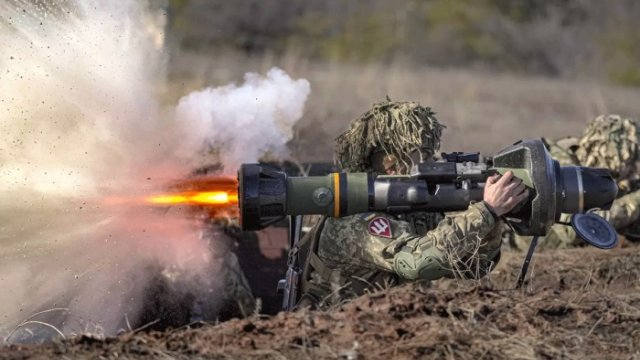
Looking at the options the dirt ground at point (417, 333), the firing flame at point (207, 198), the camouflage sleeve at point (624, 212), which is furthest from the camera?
the camouflage sleeve at point (624, 212)

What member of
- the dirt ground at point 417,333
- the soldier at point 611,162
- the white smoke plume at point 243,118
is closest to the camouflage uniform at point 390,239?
the dirt ground at point 417,333

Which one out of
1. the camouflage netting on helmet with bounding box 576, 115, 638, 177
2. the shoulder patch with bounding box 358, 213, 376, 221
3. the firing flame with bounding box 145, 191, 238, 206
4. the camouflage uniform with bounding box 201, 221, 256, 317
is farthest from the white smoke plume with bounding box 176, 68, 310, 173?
the shoulder patch with bounding box 358, 213, 376, 221

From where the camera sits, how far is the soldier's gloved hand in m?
4.16

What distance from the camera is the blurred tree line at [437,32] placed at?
37.9 ft

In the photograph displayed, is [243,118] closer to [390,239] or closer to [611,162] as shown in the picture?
[611,162]

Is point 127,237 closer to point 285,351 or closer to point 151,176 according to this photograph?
point 151,176

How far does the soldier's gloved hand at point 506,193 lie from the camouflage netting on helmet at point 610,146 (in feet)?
14.4

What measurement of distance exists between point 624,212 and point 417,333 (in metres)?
5.08

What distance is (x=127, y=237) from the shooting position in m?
6.25

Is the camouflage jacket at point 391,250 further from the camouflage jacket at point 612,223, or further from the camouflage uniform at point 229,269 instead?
the camouflage jacket at point 612,223

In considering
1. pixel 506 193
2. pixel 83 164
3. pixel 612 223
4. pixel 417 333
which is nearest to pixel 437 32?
pixel 612 223

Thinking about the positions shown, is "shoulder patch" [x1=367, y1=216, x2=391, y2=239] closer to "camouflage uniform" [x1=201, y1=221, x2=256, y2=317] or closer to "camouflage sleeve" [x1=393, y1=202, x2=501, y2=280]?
"camouflage sleeve" [x1=393, y1=202, x2=501, y2=280]

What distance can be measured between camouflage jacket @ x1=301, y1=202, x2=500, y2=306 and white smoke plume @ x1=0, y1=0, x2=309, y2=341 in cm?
168

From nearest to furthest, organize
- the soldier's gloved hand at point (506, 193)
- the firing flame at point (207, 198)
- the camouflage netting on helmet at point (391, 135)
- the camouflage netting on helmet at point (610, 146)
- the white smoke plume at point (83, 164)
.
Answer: the soldier's gloved hand at point (506, 193) < the camouflage netting on helmet at point (391, 135) < the firing flame at point (207, 198) < the white smoke plume at point (83, 164) < the camouflage netting on helmet at point (610, 146)
